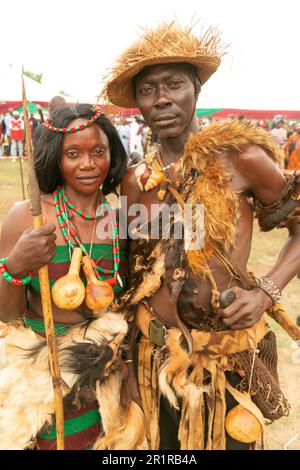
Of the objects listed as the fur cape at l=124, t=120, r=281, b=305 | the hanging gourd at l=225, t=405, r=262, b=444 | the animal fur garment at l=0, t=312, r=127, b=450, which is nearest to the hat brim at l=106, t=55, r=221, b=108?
the fur cape at l=124, t=120, r=281, b=305

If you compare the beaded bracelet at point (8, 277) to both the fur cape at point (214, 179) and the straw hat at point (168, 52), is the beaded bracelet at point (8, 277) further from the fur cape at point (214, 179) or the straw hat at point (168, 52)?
the straw hat at point (168, 52)

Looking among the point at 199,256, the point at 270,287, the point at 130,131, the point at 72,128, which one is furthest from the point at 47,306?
the point at 130,131

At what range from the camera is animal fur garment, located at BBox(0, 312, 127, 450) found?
6.72 feet

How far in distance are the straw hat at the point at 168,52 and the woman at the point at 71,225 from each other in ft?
0.81

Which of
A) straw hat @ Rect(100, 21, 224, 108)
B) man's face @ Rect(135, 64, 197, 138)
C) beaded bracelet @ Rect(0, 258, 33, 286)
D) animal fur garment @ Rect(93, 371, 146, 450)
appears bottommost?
animal fur garment @ Rect(93, 371, 146, 450)

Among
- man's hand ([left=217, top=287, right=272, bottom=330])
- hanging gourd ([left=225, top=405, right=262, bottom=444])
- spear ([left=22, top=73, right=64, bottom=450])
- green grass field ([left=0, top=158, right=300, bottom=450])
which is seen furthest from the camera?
green grass field ([left=0, top=158, right=300, bottom=450])

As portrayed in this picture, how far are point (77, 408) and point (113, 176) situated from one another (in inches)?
47.6

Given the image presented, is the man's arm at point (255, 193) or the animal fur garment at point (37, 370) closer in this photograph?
the man's arm at point (255, 193)

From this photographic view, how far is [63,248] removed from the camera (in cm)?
211

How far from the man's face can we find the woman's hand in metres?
0.76

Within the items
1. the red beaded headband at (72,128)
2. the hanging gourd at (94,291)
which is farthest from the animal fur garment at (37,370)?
the red beaded headband at (72,128)

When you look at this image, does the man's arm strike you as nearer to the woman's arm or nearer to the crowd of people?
the woman's arm

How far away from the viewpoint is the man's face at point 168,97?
205 centimetres
